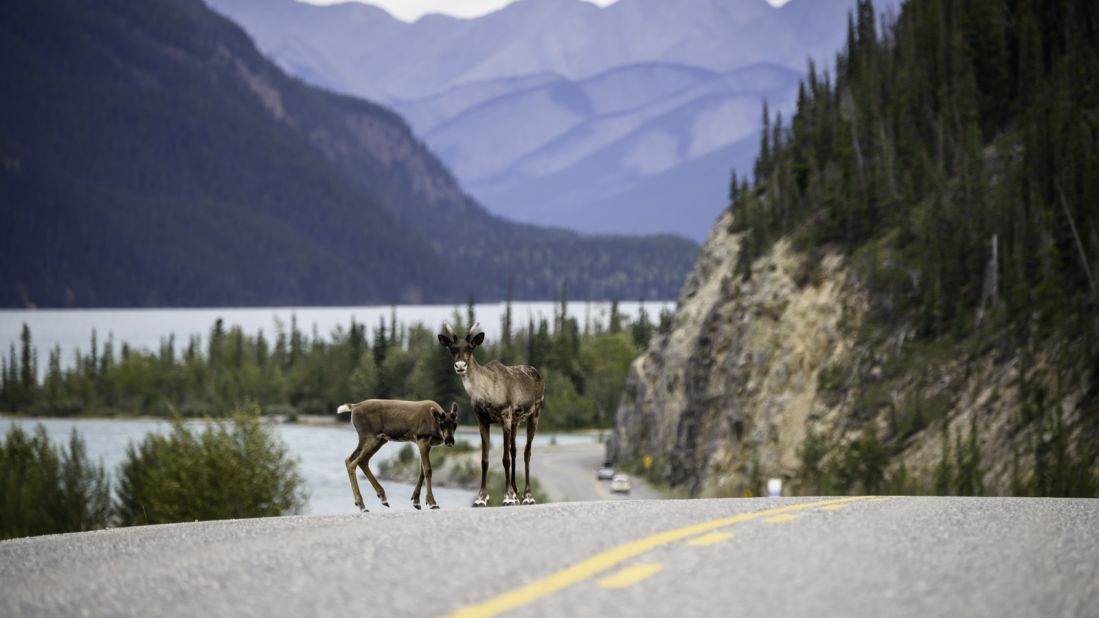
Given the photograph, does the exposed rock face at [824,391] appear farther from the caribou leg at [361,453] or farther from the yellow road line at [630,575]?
the yellow road line at [630,575]

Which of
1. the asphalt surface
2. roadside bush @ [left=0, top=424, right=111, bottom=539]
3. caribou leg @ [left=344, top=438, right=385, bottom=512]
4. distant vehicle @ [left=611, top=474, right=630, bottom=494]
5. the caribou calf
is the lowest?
distant vehicle @ [left=611, top=474, right=630, bottom=494]

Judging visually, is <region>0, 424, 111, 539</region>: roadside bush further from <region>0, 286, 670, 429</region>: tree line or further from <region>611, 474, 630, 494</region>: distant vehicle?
<region>0, 286, 670, 429</region>: tree line

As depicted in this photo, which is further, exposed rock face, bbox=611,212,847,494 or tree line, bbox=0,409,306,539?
exposed rock face, bbox=611,212,847,494

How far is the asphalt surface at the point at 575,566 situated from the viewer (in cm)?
701

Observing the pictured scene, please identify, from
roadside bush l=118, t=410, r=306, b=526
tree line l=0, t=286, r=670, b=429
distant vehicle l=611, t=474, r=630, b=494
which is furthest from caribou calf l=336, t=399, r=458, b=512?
tree line l=0, t=286, r=670, b=429

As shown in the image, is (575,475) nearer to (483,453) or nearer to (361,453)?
(361,453)

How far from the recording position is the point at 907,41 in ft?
209

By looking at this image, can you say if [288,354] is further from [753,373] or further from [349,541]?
[349,541]

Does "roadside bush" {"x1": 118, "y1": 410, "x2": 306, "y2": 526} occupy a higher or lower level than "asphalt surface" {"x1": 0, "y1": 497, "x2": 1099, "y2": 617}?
lower

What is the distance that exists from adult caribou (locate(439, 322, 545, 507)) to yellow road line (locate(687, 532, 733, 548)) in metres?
2.88

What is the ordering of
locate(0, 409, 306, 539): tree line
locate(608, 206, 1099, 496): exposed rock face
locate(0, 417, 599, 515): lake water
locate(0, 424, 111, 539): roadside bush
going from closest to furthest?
locate(0, 409, 306, 539): tree line < locate(608, 206, 1099, 496): exposed rock face < locate(0, 424, 111, 539): roadside bush < locate(0, 417, 599, 515): lake water

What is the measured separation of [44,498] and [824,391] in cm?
2937

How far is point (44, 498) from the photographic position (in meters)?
44.0

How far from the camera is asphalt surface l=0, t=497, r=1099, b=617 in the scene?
7008 millimetres
